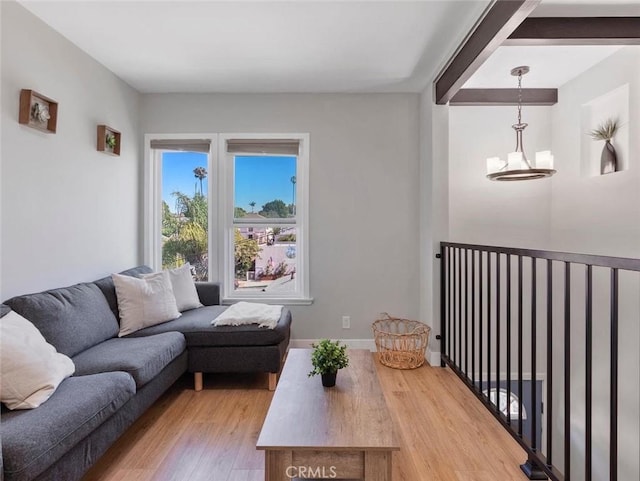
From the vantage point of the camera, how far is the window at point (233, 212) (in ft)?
12.1

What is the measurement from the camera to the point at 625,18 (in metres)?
2.30

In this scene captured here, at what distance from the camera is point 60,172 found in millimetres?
2553

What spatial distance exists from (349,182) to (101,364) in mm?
2551

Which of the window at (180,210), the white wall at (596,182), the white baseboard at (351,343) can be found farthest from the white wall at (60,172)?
the white wall at (596,182)

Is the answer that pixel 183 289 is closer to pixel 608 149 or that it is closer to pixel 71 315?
pixel 71 315

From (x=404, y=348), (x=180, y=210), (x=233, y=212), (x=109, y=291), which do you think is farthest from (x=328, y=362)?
(x=180, y=210)

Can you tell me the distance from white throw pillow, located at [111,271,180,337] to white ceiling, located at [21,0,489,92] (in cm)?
176

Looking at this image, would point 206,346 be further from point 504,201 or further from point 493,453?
point 504,201

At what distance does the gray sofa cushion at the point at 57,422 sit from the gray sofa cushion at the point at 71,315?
409mm

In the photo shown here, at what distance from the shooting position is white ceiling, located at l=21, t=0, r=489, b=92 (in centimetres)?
229

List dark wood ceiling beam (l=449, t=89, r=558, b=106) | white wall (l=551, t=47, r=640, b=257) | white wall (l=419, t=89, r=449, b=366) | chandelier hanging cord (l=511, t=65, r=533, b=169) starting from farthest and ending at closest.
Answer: dark wood ceiling beam (l=449, t=89, r=558, b=106) → white wall (l=419, t=89, r=449, b=366) → chandelier hanging cord (l=511, t=65, r=533, b=169) → white wall (l=551, t=47, r=640, b=257)

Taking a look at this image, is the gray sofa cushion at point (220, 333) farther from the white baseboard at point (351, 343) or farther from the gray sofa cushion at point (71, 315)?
the white baseboard at point (351, 343)

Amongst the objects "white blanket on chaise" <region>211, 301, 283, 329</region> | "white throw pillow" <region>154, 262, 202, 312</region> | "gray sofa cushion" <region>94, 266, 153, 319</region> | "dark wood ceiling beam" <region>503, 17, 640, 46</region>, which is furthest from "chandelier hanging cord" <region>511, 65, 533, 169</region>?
"gray sofa cushion" <region>94, 266, 153, 319</region>

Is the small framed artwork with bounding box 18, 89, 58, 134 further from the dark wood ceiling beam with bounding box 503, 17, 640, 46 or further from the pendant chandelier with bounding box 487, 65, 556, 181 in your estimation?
the pendant chandelier with bounding box 487, 65, 556, 181
